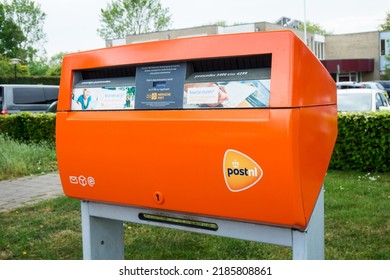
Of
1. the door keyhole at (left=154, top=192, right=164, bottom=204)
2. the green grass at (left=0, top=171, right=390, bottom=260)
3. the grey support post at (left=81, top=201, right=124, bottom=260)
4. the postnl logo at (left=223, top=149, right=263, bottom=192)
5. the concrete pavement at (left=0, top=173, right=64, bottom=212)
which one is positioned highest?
the postnl logo at (left=223, top=149, right=263, bottom=192)

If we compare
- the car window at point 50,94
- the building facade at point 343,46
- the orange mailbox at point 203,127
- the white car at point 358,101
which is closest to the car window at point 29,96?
the car window at point 50,94

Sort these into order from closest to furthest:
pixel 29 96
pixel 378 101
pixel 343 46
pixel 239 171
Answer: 1. pixel 239 171
2. pixel 378 101
3. pixel 29 96
4. pixel 343 46

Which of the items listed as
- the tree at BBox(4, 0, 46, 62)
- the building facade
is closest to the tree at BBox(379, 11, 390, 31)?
the building facade

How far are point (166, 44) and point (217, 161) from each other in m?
0.59

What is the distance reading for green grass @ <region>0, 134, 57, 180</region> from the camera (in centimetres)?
803

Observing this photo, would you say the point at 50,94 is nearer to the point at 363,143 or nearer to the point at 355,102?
the point at 355,102

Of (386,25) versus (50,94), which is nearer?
(50,94)

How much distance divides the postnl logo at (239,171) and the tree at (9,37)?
46.5 metres

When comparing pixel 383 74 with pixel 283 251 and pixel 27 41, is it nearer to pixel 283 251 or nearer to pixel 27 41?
pixel 27 41

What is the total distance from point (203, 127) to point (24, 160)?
7490mm

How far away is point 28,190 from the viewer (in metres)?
6.73

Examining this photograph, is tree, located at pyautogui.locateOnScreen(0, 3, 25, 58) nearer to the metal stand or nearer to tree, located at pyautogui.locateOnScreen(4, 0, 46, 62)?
tree, located at pyautogui.locateOnScreen(4, 0, 46, 62)

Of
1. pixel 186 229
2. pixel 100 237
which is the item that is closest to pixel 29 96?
pixel 100 237

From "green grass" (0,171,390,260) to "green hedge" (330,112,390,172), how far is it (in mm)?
1895
